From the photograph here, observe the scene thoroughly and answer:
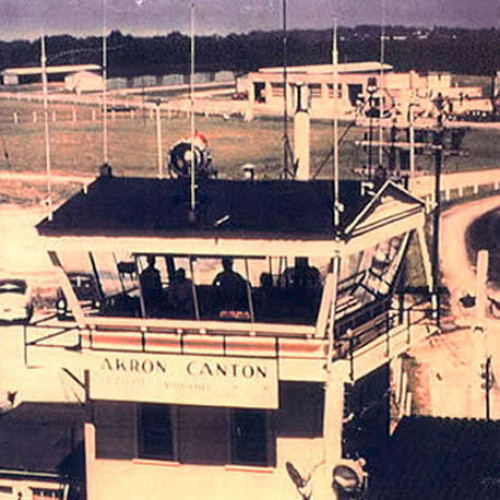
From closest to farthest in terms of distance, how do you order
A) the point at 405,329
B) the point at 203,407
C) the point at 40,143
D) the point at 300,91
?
the point at 203,407
the point at 405,329
the point at 300,91
the point at 40,143

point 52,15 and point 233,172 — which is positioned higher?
point 52,15

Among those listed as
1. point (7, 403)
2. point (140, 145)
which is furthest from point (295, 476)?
point (140, 145)

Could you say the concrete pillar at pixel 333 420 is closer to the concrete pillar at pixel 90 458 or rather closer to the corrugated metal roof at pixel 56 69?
the concrete pillar at pixel 90 458

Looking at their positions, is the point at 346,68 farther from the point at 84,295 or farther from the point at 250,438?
the point at 250,438

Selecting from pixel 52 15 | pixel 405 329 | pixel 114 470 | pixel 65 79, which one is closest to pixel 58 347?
pixel 114 470

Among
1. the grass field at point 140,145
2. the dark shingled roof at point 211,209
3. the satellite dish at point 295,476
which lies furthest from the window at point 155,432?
the grass field at point 140,145

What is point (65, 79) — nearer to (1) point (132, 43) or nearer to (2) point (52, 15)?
(1) point (132, 43)

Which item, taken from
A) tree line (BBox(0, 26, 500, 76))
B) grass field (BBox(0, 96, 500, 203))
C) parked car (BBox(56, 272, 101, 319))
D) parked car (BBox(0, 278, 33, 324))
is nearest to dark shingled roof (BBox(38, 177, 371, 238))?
parked car (BBox(56, 272, 101, 319))

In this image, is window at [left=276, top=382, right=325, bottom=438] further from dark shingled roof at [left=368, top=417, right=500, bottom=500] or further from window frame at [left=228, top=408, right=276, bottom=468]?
dark shingled roof at [left=368, top=417, right=500, bottom=500]
